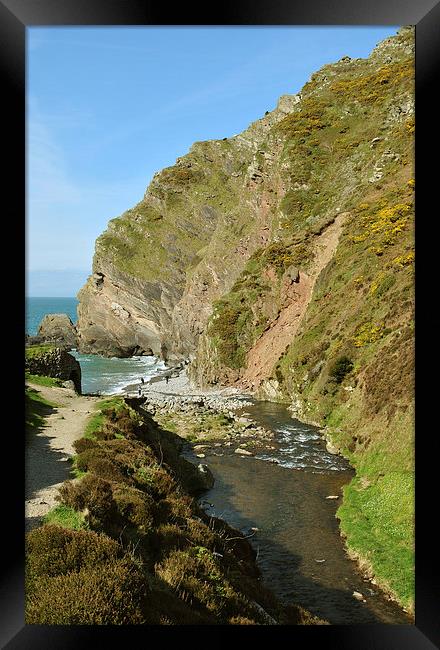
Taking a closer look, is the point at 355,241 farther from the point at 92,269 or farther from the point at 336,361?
the point at 92,269

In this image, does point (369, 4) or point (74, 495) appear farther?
point (74, 495)

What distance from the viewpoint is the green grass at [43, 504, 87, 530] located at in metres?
9.25

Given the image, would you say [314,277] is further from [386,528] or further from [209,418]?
[386,528]

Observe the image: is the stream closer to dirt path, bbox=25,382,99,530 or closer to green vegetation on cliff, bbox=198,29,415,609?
green vegetation on cliff, bbox=198,29,415,609

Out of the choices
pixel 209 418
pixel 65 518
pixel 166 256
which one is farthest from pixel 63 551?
pixel 166 256

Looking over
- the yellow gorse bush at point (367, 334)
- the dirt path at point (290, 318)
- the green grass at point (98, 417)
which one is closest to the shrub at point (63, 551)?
the green grass at point (98, 417)

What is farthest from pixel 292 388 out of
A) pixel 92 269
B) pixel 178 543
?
pixel 92 269

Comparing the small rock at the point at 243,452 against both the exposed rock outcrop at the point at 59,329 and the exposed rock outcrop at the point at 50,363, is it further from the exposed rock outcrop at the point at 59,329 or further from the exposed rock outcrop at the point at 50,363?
the exposed rock outcrop at the point at 59,329

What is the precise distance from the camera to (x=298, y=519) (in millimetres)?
18547
